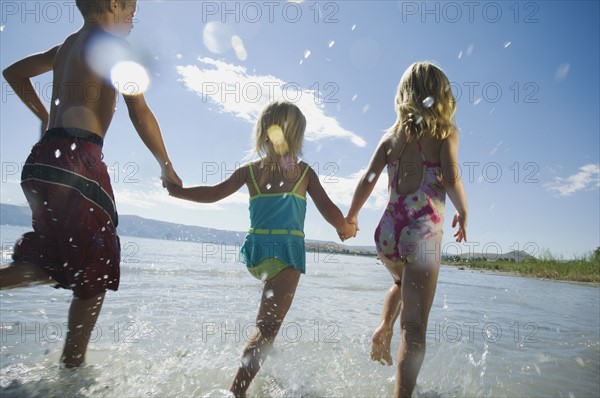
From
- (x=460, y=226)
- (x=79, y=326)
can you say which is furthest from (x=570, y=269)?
(x=79, y=326)

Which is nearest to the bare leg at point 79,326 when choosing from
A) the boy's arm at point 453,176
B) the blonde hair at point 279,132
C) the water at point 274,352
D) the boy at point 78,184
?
the boy at point 78,184

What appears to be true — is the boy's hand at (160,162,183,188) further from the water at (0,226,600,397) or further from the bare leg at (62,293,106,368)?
the water at (0,226,600,397)

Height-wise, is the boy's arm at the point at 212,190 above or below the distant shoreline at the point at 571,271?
above

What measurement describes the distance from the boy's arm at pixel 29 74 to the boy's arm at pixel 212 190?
3.12ft

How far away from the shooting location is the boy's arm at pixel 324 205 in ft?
9.57

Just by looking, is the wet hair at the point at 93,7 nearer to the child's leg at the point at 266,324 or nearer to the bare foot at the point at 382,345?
the child's leg at the point at 266,324

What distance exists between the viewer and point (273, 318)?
2.49 m

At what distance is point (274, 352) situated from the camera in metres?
2.83

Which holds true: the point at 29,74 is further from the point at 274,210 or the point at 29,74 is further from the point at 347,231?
the point at 347,231

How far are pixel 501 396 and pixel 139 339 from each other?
3.32 m

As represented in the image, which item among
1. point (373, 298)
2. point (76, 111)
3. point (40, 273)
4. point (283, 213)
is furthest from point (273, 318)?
point (373, 298)

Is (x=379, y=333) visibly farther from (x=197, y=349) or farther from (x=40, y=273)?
(x=40, y=273)

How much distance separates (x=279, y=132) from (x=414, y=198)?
1.06 meters

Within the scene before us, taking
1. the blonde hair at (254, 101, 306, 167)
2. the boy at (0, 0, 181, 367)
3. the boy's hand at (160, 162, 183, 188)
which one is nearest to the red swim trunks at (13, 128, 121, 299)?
the boy at (0, 0, 181, 367)
